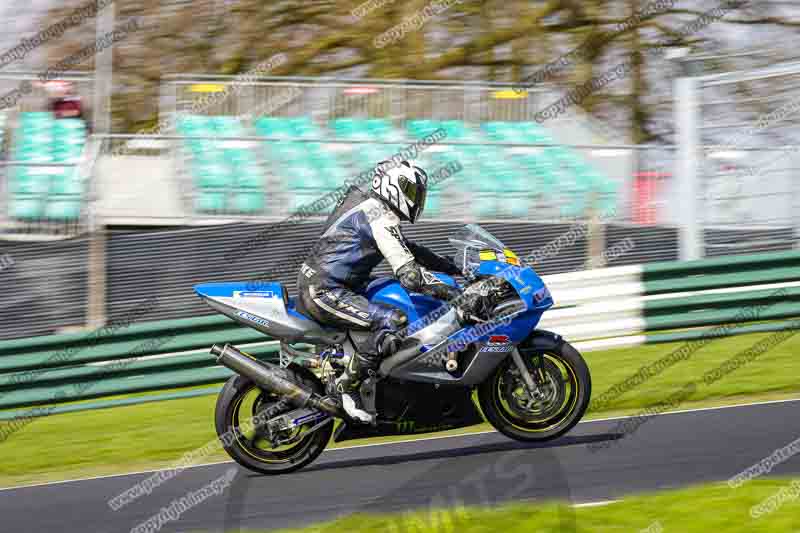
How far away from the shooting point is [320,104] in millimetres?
14445

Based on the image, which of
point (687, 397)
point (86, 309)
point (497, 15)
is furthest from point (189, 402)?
point (497, 15)

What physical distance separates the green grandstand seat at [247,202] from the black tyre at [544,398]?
21.8 feet

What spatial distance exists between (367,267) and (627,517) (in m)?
2.43

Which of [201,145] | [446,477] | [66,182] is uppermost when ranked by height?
[201,145]

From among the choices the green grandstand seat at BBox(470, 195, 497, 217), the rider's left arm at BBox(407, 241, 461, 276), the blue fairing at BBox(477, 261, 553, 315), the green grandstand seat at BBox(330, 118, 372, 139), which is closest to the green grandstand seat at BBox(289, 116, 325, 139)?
the green grandstand seat at BBox(330, 118, 372, 139)

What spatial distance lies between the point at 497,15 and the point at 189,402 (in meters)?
10.7

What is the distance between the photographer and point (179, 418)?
31.7ft

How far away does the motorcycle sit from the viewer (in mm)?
7008

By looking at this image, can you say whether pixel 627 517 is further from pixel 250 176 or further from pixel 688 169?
pixel 250 176

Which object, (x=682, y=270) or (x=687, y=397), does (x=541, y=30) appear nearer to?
A: (x=682, y=270)

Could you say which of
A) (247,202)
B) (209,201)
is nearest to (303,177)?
(247,202)

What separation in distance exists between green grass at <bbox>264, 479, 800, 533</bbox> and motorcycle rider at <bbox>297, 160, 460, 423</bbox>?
1160 mm

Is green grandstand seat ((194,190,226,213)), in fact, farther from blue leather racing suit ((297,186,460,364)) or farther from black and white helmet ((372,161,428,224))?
black and white helmet ((372,161,428,224))

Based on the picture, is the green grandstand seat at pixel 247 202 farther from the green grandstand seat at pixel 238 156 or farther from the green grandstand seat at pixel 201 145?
the green grandstand seat at pixel 201 145
